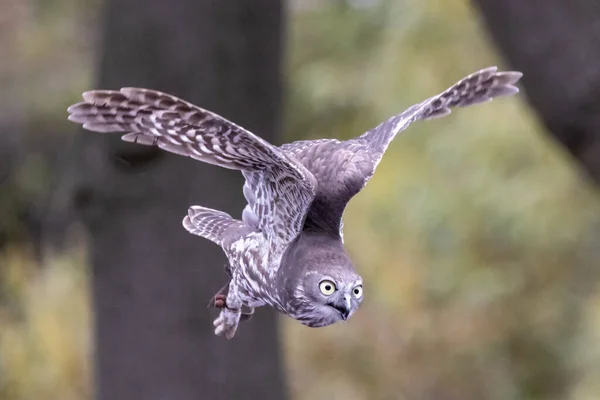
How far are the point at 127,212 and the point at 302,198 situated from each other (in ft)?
8.28

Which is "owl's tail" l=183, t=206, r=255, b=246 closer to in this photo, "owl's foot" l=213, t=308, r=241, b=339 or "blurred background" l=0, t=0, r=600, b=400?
"owl's foot" l=213, t=308, r=241, b=339

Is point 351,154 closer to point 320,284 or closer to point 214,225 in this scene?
point 320,284

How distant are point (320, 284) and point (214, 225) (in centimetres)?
72

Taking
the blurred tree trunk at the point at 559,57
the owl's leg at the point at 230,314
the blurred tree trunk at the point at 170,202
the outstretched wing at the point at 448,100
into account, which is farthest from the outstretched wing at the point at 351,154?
the blurred tree trunk at the point at 170,202

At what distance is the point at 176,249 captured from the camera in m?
4.06

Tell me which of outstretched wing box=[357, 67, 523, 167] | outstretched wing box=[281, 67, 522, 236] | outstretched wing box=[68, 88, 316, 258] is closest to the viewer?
outstretched wing box=[68, 88, 316, 258]

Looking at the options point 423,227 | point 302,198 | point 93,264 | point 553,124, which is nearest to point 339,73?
point 423,227

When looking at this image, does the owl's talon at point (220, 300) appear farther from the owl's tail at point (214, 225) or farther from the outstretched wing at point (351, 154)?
the outstretched wing at point (351, 154)

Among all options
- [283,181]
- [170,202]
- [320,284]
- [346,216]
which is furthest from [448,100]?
[346,216]

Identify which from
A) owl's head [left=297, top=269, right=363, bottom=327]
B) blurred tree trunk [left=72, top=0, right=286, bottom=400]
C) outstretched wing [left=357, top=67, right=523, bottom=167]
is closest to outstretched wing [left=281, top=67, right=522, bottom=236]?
outstretched wing [left=357, top=67, right=523, bottom=167]

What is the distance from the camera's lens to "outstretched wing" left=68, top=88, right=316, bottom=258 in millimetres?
1518

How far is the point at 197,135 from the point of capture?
1.61 metres

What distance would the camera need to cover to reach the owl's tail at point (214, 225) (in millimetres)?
2109

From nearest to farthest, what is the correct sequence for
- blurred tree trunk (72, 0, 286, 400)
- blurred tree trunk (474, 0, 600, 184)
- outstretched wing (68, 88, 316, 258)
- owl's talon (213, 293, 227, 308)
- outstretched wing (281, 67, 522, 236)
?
outstretched wing (68, 88, 316, 258)
outstretched wing (281, 67, 522, 236)
owl's talon (213, 293, 227, 308)
blurred tree trunk (474, 0, 600, 184)
blurred tree trunk (72, 0, 286, 400)
